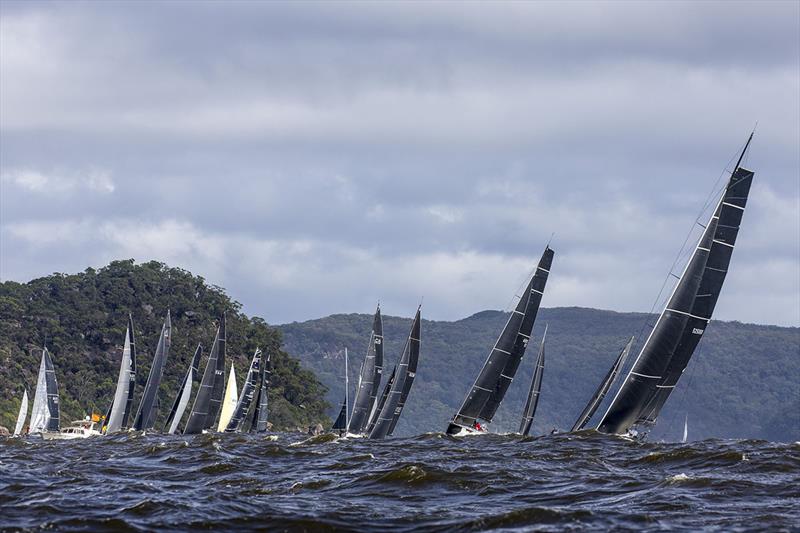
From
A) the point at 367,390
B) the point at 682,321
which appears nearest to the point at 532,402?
the point at 367,390

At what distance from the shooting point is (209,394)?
89562 millimetres

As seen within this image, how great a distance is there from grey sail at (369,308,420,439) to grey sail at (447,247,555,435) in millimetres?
4385

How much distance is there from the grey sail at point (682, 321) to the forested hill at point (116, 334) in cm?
9089

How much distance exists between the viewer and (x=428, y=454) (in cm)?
4597

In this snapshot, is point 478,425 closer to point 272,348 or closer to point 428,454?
point 428,454

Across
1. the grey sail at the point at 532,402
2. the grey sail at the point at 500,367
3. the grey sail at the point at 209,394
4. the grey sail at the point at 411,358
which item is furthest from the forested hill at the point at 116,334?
the grey sail at the point at 500,367

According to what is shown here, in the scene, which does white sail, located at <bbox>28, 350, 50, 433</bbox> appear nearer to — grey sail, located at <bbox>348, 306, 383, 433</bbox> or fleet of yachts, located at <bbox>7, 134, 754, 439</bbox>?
fleet of yachts, located at <bbox>7, 134, 754, 439</bbox>

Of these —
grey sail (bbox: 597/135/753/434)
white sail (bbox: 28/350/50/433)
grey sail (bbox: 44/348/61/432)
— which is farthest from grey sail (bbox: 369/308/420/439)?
white sail (bbox: 28/350/50/433)

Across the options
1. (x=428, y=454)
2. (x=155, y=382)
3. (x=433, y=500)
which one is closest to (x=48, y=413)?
(x=155, y=382)

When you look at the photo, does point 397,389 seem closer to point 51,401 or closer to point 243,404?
point 243,404

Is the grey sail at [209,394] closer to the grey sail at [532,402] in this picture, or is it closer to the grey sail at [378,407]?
the grey sail at [378,407]

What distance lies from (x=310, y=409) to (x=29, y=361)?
3523 cm

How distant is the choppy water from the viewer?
88.2 ft

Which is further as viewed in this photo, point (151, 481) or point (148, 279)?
point (148, 279)
